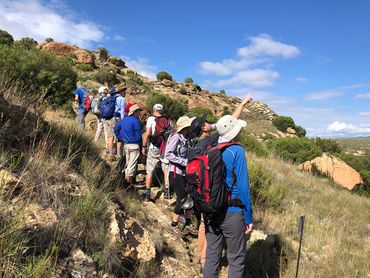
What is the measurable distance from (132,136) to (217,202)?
13.3ft

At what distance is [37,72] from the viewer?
12391 mm

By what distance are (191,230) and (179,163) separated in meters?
1.30

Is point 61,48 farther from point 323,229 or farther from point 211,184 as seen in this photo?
point 211,184

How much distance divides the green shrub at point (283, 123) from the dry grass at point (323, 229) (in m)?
27.4

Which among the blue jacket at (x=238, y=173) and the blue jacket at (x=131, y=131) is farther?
the blue jacket at (x=131, y=131)

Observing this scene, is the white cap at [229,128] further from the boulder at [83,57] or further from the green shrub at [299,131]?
the green shrub at [299,131]

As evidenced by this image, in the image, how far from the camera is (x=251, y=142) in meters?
15.5

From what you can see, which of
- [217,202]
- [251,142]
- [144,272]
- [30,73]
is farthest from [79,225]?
[251,142]

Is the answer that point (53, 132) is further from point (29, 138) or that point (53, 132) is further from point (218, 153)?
point (218, 153)

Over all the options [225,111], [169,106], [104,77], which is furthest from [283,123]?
[104,77]

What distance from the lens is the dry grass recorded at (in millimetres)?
5410

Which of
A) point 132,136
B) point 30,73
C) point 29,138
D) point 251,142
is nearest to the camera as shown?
point 29,138

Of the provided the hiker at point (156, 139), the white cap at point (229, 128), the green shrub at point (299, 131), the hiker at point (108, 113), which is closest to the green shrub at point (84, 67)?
the green shrub at point (299, 131)

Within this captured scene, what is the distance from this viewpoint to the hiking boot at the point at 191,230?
5914 mm
